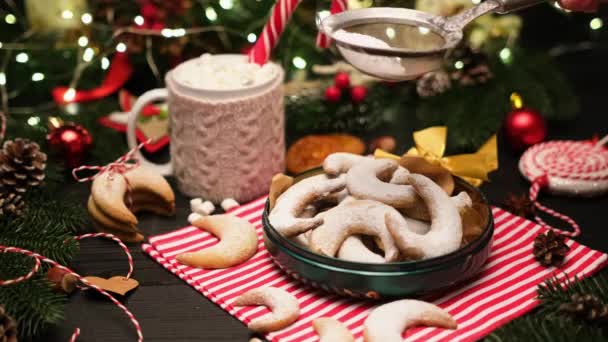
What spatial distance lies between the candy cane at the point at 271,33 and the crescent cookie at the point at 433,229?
382 millimetres

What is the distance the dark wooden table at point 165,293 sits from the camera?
0.99 meters

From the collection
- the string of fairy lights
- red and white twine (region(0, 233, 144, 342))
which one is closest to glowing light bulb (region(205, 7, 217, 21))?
the string of fairy lights

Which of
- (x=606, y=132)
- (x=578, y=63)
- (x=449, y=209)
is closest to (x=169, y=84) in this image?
(x=449, y=209)

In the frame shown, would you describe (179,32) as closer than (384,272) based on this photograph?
No

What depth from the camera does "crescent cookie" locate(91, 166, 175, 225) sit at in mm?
1162

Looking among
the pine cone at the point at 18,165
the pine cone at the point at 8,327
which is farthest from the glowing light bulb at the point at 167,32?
the pine cone at the point at 8,327

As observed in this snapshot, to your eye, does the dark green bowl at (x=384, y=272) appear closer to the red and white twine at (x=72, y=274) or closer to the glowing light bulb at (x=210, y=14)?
the red and white twine at (x=72, y=274)

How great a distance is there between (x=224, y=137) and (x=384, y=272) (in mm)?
395

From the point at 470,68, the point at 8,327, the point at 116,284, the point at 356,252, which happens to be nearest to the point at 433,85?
the point at 470,68

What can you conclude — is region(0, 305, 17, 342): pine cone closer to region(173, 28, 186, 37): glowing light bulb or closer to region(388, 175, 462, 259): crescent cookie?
region(388, 175, 462, 259): crescent cookie

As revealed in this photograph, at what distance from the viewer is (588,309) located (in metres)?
0.93

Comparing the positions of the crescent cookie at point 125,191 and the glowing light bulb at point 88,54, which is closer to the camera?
the crescent cookie at point 125,191

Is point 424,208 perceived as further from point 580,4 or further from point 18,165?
point 18,165

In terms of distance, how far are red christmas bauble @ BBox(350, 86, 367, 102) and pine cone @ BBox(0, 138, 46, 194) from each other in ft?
1.96
